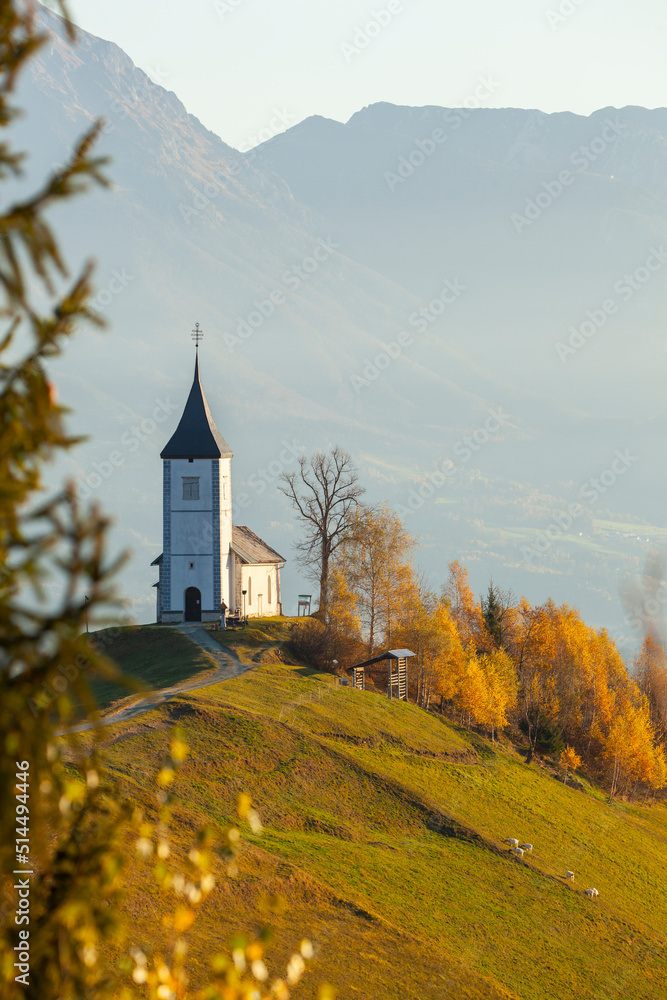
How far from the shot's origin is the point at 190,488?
63.4m

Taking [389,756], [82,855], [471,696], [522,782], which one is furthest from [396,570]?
[82,855]

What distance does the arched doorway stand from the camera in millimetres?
62094

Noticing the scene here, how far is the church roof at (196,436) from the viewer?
6344cm

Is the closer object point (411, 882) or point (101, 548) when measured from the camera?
Answer: point (101, 548)

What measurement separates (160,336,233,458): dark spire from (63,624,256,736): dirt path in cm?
1161

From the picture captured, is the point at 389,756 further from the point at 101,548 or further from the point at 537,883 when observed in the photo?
the point at 101,548

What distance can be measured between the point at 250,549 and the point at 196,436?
10427 mm

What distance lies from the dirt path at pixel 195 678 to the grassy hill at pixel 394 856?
1.01 m

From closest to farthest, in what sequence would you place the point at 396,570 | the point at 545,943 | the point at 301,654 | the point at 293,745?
the point at 545,943 → the point at 293,745 → the point at 301,654 → the point at 396,570

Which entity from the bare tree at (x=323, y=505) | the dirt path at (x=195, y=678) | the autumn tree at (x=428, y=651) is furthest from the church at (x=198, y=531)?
the autumn tree at (x=428, y=651)

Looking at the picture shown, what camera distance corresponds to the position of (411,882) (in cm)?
2995

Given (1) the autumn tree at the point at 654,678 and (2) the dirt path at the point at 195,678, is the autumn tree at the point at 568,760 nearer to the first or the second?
(2) the dirt path at the point at 195,678

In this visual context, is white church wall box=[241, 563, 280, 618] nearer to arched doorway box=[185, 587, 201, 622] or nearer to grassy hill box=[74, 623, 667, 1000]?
arched doorway box=[185, 587, 201, 622]

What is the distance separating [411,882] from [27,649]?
28.4 meters
